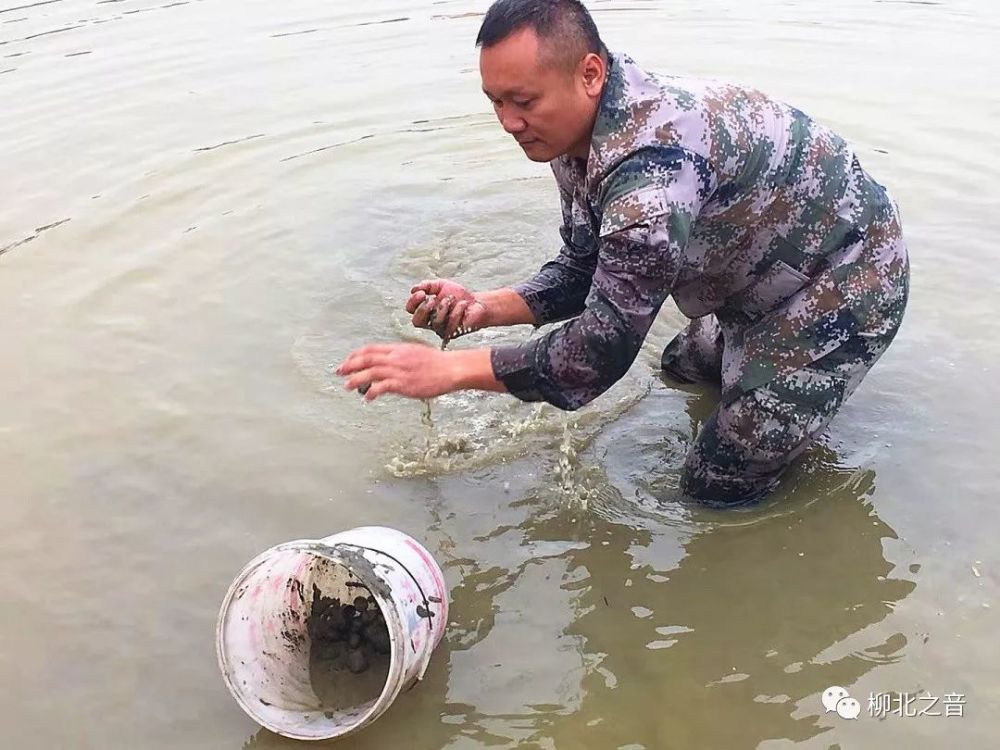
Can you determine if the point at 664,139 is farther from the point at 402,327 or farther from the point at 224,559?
the point at 402,327

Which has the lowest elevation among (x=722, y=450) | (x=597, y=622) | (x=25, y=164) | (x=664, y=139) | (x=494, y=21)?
(x=597, y=622)

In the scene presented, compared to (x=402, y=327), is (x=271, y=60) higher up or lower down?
higher up

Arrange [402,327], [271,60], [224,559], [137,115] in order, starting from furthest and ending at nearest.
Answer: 1. [271,60]
2. [137,115]
3. [402,327]
4. [224,559]

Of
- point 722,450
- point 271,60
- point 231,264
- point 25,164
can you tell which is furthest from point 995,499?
point 271,60

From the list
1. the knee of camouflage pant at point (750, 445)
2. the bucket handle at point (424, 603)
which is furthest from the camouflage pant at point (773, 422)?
the bucket handle at point (424, 603)

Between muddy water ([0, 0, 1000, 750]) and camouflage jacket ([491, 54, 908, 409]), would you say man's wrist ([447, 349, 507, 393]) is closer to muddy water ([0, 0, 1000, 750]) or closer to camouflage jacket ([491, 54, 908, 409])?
camouflage jacket ([491, 54, 908, 409])

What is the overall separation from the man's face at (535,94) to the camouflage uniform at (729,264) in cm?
9

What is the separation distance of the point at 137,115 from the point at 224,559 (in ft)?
17.8

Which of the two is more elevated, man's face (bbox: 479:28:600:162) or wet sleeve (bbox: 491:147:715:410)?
man's face (bbox: 479:28:600:162)

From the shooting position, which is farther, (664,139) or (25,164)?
(25,164)

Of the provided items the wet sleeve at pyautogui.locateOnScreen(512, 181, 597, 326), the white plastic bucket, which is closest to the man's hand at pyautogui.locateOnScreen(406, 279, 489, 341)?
the wet sleeve at pyautogui.locateOnScreen(512, 181, 597, 326)

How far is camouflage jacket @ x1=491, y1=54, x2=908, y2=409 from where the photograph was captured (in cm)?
275

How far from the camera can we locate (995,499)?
3.54 m

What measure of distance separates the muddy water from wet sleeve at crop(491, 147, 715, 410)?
0.78 meters
